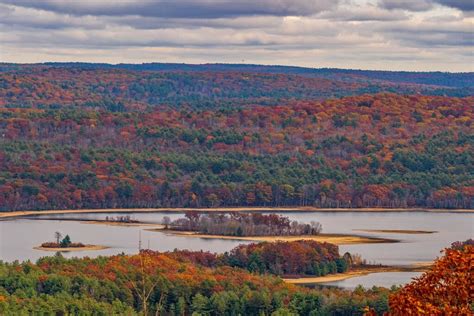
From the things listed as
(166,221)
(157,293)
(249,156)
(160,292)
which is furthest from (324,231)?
(249,156)

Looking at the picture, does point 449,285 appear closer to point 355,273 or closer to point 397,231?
point 355,273

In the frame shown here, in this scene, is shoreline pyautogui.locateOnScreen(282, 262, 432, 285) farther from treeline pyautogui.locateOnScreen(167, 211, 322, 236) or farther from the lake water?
treeline pyautogui.locateOnScreen(167, 211, 322, 236)

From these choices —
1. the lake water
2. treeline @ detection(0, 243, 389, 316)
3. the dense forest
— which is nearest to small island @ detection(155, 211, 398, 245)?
the lake water

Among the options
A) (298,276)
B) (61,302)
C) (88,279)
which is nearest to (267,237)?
(298,276)

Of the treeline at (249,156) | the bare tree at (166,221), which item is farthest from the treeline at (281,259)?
the treeline at (249,156)

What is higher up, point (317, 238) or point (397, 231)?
point (317, 238)
